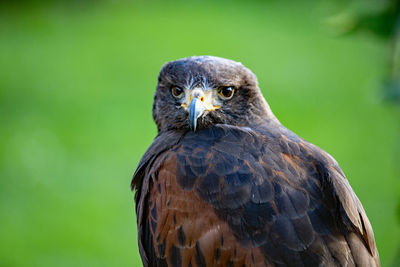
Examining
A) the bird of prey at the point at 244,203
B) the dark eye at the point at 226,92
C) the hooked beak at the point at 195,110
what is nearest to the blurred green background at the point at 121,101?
the bird of prey at the point at 244,203

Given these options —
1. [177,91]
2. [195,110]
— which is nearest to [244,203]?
[195,110]

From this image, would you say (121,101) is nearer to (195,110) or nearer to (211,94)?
(211,94)

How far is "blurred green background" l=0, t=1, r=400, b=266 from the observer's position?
Answer: 6820 mm

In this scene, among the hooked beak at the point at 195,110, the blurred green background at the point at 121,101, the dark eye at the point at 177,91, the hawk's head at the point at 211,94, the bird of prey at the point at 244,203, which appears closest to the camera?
the bird of prey at the point at 244,203

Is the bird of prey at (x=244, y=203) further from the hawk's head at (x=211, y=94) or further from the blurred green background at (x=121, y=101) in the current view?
the blurred green background at (x=121, y=101)

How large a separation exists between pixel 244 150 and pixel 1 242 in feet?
14.1

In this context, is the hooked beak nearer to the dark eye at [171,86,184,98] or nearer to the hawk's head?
the hawk's head

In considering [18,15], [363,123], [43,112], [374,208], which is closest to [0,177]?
[43,112]

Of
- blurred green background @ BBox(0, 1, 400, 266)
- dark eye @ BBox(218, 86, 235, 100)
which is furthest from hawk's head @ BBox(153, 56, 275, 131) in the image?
blurred green background @ BBox(0, 1, 400, 266)

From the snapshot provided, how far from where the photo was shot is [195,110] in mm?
3424

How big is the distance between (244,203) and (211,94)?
83 centimetres

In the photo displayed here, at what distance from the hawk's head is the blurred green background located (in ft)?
2.04

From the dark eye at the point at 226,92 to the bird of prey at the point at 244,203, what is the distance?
163mm

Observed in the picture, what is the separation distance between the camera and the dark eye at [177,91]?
3.74 metres
